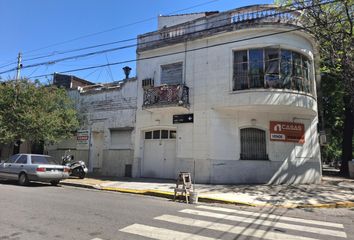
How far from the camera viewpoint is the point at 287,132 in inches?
659

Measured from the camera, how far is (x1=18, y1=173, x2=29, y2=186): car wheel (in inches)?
579

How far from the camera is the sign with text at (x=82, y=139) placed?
21562 mm

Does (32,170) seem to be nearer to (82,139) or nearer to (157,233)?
(82,139)

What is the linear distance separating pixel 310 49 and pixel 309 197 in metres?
8.80

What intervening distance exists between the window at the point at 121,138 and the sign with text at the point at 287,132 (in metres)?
8.63

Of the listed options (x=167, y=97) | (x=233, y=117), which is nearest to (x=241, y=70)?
(x=233, y=117)

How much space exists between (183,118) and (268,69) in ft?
17.0

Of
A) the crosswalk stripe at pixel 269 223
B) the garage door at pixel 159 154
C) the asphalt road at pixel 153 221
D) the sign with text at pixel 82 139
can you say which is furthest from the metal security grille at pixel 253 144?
the sign with text at pixel 82 139

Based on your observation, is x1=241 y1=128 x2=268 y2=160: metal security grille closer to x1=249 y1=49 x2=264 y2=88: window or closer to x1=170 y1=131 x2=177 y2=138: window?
x1=249 y1=49 x2=264 y2=88: window

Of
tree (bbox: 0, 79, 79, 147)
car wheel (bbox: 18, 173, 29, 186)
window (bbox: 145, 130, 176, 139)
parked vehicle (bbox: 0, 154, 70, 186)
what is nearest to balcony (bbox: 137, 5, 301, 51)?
window (bbox: 145, 130, 176, 139)

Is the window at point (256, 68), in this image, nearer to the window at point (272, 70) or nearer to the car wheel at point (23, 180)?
the window at point (272, 70)

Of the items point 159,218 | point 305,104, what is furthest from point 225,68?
point 159,218

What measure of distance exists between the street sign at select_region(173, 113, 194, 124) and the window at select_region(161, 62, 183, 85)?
2.02 metres

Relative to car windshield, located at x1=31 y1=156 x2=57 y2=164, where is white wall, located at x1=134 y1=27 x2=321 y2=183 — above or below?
above
